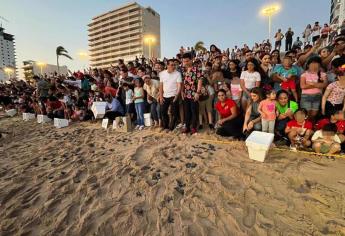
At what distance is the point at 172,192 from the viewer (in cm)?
283

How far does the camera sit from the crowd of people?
4.08 metres

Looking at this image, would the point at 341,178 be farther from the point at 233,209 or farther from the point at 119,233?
the point at 119,233

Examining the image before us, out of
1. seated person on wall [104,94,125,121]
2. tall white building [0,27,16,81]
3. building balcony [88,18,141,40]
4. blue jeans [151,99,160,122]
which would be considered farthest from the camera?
tall white building [0,27,16,81]

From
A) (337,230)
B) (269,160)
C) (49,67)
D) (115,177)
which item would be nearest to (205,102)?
(269,160)

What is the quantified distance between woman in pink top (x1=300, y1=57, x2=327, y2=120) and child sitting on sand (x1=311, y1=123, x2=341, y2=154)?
23.9 inches

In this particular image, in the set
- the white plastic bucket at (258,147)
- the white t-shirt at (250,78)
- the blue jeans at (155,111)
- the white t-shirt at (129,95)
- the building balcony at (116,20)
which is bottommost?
the white plastic bucket at (258,147)

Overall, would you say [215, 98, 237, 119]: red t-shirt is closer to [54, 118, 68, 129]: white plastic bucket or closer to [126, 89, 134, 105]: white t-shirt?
[126, 89, 134, 105]: white t-shirt

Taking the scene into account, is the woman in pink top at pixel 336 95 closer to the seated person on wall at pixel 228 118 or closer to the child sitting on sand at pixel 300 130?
the child sitting on sand at pixel 300 130

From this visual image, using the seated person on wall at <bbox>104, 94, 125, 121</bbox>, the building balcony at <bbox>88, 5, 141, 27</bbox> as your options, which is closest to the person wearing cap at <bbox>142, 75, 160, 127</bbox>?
the seated person on wall at <bbox>104, 94, 125, 121</bbox>

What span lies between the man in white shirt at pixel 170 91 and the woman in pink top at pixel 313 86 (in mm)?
2825

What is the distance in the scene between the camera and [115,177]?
131 inches

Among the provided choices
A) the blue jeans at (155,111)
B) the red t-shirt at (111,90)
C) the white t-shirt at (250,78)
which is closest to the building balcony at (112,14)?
the red t-shirt at (111,90)

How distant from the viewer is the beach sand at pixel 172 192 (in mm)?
2227

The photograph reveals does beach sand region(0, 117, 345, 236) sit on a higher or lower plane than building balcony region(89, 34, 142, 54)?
lower
